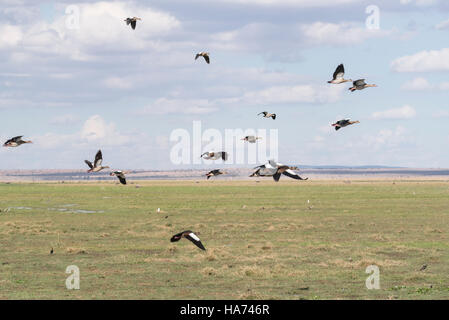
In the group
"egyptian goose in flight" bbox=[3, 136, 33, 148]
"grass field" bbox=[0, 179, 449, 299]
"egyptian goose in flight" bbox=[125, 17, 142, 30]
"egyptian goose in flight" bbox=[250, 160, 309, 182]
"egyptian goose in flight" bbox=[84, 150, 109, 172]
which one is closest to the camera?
"egyptian goose in flight" bbox=[250, 160, 309, 182]

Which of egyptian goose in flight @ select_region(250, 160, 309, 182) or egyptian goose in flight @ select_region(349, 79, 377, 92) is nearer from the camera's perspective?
egyptian goose in flight @ select_region(250, 160, 309, 182)

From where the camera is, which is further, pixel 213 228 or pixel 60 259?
pixel 213 228

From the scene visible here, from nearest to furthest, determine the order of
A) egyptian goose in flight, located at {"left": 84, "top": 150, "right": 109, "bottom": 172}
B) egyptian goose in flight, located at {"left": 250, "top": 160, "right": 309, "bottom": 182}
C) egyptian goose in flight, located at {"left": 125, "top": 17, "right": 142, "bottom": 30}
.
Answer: egyptian goose in flight, located at {"left": 250, "top": 160, "right": 309, "bottom": 182} < egyptian goose in flight, located at {"left": 84, "top": 150, "right": 109, "bottom": 172} < egyptian goose in flight, located at {"left": 125, "top": 17, "right": 142, "bottom": 30}

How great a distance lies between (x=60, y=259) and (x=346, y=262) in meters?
16.4

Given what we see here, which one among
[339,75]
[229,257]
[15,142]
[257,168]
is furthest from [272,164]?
[229,257]

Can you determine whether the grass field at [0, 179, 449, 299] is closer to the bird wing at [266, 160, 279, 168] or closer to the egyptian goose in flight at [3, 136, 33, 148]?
the egyptian goose in flight at [3, 136, 33, 148]

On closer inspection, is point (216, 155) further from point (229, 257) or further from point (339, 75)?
point (229, 257)

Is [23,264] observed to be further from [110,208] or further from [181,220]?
[110,208]

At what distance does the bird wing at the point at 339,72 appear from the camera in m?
18.6

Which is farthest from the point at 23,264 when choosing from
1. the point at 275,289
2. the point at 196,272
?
the point at 275,289

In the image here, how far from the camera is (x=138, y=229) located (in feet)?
192

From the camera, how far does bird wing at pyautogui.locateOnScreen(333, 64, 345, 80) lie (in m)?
18.6

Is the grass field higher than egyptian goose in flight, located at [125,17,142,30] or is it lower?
lower

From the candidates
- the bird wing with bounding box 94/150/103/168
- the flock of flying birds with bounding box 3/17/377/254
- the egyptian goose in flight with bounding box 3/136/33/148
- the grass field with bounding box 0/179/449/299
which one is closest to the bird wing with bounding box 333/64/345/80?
the flock of flying birds with bounding box 3/17/377/254
